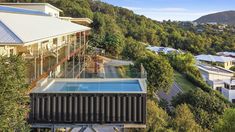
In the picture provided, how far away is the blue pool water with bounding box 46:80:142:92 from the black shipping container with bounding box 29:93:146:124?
0.43 meters

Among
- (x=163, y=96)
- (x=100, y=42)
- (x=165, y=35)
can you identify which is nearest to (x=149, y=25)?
(x=165, y=35)

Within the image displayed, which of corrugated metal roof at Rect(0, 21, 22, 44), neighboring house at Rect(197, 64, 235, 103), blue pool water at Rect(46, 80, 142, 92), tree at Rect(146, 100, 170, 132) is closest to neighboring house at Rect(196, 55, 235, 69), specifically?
neighboring house at Rect(197, 64, 235, 103)

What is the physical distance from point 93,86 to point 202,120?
1471cm

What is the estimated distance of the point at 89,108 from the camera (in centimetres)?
1169

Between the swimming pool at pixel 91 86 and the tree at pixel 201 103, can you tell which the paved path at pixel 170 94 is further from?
the swimming pool at pixel 91 86

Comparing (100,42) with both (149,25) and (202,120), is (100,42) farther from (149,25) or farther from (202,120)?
(149,25)

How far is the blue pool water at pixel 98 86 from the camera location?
12.2 metres

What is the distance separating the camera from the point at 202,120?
25781mm

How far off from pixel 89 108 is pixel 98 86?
149 centimetres

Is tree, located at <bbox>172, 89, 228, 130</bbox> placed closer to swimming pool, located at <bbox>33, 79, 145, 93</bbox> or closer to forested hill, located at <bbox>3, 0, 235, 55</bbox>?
swimming pool, located at <bbox>33, 79, 145, 93</bbox>

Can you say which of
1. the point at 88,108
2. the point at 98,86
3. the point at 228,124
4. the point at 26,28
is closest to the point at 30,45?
the point at 26,28

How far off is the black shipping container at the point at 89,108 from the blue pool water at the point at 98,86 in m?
0.43

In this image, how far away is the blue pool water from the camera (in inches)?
480

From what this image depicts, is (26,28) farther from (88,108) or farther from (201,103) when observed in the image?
(201,103)
